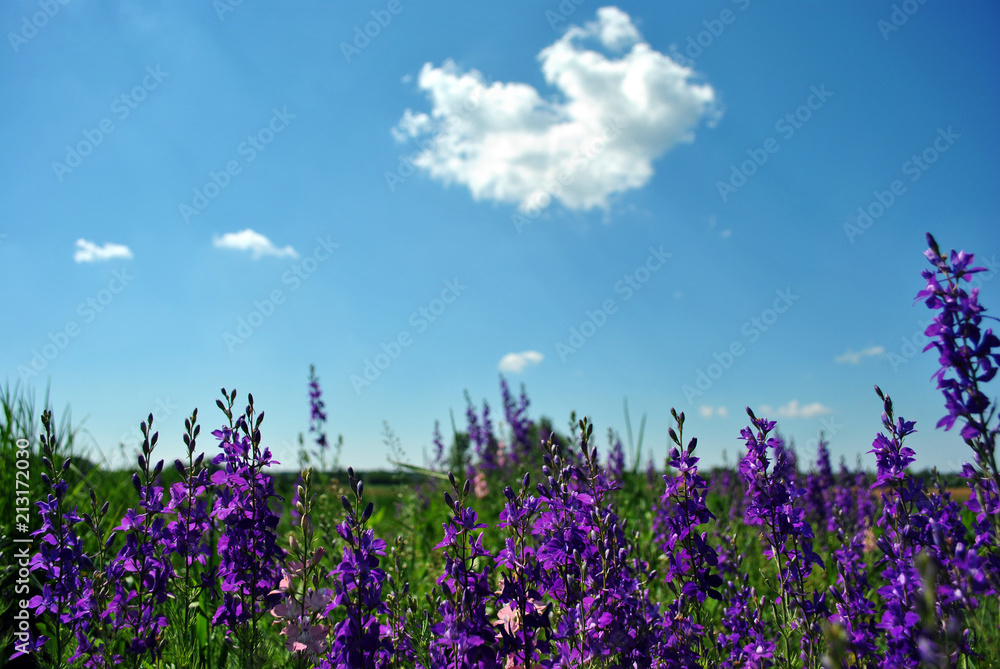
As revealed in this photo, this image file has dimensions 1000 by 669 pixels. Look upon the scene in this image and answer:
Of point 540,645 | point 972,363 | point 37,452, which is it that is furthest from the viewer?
point 37,452

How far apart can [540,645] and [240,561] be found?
4.08 ft

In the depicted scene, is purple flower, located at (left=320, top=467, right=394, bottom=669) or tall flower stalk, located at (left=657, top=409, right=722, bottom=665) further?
tall flower stalk, located at (left=657, top=409, right=722, bottom=665)

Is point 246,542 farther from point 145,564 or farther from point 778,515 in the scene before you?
point 778,515

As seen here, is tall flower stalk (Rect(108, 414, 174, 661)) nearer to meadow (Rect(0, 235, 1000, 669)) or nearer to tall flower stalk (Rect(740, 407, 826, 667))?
meadow (Rect(0, 235, 1000, 669))

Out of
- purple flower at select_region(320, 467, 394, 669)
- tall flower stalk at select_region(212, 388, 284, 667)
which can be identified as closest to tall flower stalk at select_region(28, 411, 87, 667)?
tall flower stalk at select_region(212, 388, 284, 667)

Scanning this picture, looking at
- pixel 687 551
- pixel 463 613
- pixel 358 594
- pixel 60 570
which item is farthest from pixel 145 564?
pixel 687 551

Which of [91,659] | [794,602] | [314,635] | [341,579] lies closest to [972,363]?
[794,602]

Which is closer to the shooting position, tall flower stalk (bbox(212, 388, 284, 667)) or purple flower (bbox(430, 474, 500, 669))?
purple flower (bbox(430, 474, 500, 669))

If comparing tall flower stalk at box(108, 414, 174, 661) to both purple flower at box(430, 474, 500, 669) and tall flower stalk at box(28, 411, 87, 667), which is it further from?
purple flower at box(430, 474, 500, 669)

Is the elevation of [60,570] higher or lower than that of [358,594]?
higher

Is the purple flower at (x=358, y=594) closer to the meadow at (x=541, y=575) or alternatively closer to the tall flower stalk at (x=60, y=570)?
the meadow at (x=541, y=575)

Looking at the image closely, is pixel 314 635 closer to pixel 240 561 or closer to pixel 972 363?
pixel 240 561

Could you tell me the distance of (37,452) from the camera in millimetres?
4871

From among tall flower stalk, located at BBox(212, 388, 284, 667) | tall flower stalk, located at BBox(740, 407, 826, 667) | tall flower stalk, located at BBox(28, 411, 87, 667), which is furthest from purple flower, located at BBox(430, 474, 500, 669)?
tall flower stalk, located at BBox(28, 411, 87, 667)
